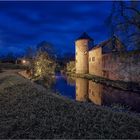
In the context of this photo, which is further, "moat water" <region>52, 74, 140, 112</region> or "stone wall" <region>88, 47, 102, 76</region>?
"stone wall" <region>88, 47, 102, 76</region>

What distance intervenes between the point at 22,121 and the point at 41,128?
800 mm

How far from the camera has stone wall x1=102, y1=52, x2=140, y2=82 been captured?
2313 cm

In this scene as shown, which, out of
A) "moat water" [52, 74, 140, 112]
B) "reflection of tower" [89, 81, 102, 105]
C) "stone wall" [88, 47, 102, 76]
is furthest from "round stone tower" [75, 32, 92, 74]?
"reflection of tower" [89, 81, 102, 105]

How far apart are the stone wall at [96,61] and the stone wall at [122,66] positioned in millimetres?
2452

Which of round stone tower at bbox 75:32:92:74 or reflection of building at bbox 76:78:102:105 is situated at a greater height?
round stone tower at bbox 75:32:92:74

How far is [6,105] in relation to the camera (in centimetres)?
864

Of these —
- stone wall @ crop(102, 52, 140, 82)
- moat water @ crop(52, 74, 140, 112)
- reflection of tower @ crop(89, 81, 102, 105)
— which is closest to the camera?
moat water @ crop(52, 74, 140, 112)

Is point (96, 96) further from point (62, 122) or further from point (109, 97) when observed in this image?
point (62, 122)

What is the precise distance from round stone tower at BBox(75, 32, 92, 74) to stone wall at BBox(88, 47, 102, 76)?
3.65 meters

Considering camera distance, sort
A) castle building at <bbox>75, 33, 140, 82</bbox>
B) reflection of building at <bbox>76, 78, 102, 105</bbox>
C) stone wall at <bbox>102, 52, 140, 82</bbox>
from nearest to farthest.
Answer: reflection of building at <bbox>76, 78, 102, 105</bbox> < stone wall at <bbox>102, 52, 140, 82</bbox> < castle building at <bbox>75, 33, 140, 82</bbox>

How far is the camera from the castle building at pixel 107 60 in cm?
2342

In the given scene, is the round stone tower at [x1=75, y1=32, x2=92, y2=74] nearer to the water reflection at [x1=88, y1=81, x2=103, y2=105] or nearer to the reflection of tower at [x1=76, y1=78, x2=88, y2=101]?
the reflection of tower at [x1=76, y1=78, x2=88, y2=101]

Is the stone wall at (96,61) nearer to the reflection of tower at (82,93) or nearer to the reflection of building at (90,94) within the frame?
the reflection of tower at (82,93)

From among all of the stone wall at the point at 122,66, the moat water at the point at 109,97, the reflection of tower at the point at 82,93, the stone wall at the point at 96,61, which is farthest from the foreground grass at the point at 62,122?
the stone wall at the point at 96,61
